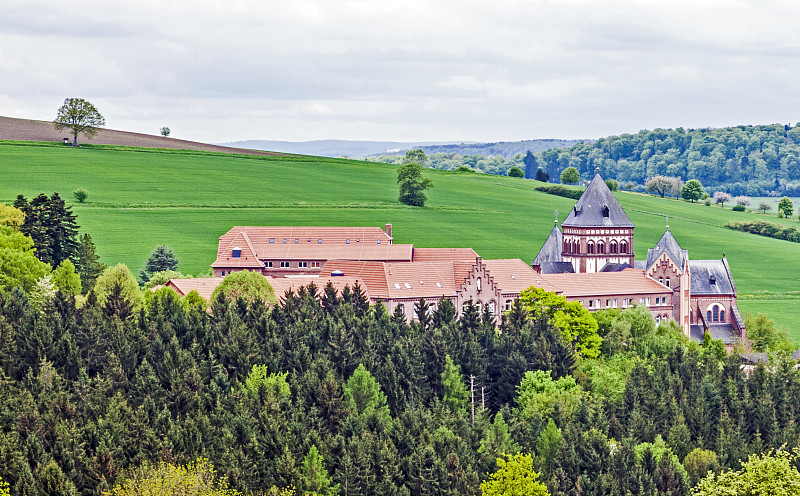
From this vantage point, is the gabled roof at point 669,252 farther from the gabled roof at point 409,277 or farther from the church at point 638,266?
the gabled roof at point 409,277

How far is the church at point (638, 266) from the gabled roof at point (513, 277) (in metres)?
4.48

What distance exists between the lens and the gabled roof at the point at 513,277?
130m

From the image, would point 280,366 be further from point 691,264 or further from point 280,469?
point 691,264

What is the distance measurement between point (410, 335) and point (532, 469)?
108 ft

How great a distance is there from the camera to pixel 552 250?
6033 inches

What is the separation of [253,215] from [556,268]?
45157 millimetres

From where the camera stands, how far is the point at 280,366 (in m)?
92.9

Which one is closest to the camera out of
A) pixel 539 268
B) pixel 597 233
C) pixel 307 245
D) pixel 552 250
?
pixel 307 245

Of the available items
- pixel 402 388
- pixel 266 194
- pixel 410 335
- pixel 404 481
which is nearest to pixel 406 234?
pixel 266 194

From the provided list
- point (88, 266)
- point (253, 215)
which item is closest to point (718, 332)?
point (253, 215)

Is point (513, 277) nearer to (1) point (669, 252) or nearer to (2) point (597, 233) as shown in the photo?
(2) point (597, 233)

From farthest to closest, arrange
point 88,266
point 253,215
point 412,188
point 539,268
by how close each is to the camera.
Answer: point 412,188, point 253,215, point 539,268, point 88,266

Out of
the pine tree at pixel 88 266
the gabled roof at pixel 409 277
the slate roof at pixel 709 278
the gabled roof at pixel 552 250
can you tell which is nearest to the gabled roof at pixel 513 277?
the gabled roof at pixel 409 277

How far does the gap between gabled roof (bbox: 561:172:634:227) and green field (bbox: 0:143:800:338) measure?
52.7 ft
